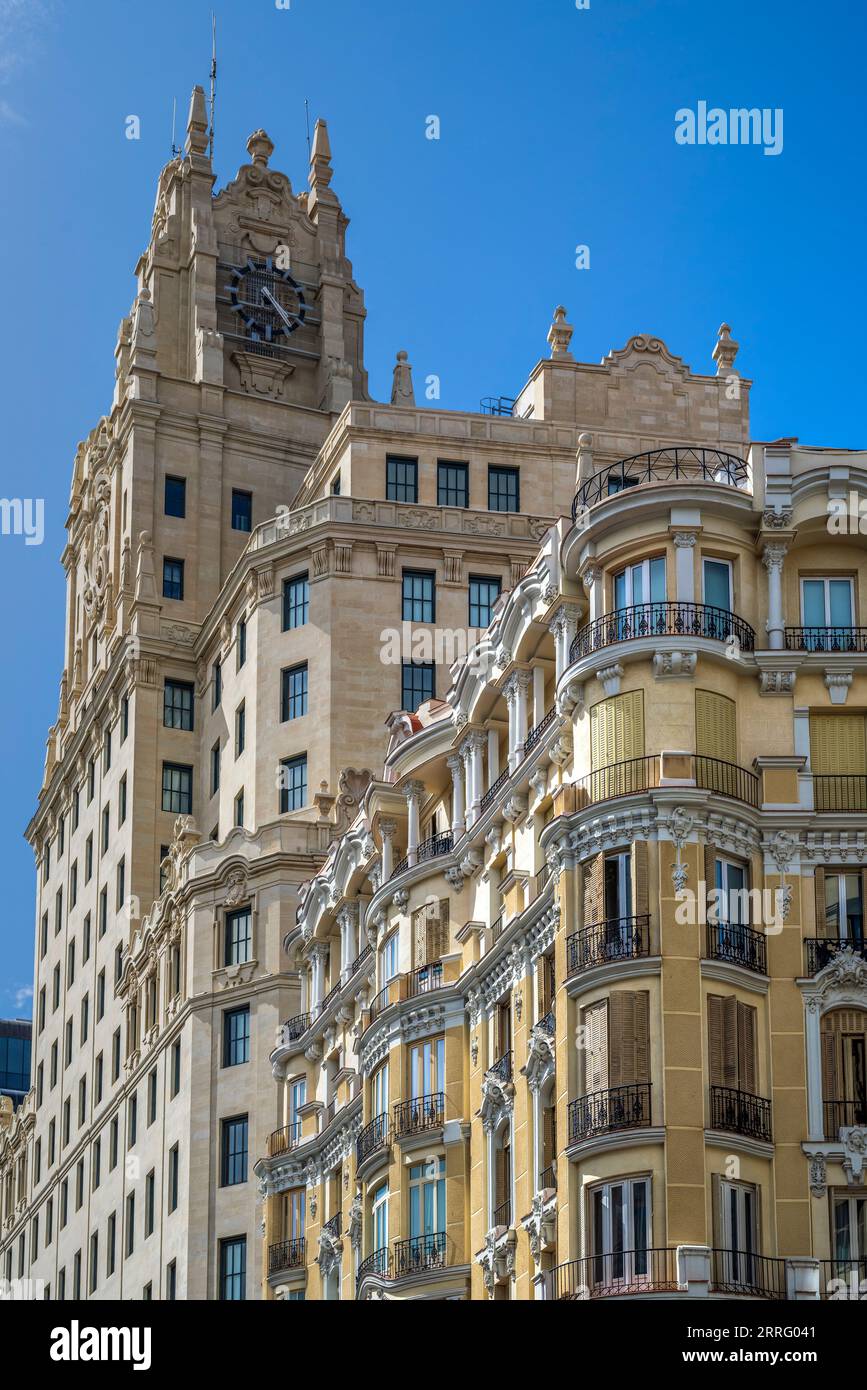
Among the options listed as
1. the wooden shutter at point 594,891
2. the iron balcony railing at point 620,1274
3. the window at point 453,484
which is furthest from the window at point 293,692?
the iron balcony railing at point 620,1274

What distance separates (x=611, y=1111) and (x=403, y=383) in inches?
3173

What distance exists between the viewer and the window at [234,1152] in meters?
99.3

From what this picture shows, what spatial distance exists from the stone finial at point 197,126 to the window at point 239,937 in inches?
1964

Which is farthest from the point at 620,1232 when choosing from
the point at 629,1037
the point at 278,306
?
the point at 278,306

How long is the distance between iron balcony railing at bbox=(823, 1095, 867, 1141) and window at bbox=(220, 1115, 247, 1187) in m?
40.6

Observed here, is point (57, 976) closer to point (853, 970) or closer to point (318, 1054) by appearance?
point (318, 1054)

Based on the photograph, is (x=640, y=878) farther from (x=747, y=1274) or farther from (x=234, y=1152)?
(x=234, y=1152)

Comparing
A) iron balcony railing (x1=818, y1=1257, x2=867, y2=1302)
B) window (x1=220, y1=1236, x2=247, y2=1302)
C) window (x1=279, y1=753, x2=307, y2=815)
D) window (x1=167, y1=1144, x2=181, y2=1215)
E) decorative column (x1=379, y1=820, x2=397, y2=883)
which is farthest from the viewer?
window (x1=279, y1=753, x2=307, y2=815)

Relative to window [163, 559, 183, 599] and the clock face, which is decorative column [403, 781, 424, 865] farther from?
the clock face

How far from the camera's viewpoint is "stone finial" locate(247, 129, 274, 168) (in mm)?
139750

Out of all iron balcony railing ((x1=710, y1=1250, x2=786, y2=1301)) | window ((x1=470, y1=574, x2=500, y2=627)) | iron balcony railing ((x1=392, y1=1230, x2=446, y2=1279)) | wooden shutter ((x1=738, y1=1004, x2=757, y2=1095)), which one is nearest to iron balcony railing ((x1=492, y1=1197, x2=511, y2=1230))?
iron balcony railing ((x1=392, y1=1230, x2=446, y2=1279))

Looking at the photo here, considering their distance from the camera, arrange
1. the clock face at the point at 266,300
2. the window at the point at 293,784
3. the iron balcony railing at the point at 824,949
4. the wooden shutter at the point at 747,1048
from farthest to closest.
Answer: the clock face at the point at 266,300 < the window at the point at 293,784 < the iron balcony railing at the point at 824,949 < the wooden shutter at the point at 747,1048

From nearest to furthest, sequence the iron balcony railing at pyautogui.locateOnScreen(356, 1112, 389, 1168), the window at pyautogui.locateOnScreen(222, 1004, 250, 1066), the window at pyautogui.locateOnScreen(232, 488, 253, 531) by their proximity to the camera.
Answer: the iron balcony railing at pyautogui.locateOnScreen(356, 1112, 389, 1168) < the window at pyautogui.locateOnScreen(222, 1004, 250, 1066) < the window at pyautogui.locateOnScreen(232, 488, 253, 531)

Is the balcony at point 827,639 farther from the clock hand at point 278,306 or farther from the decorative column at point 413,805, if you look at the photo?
the clock hand at point 278,306
